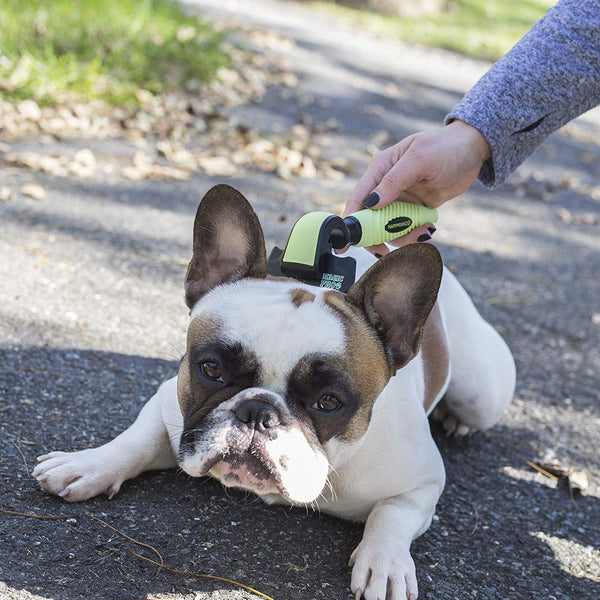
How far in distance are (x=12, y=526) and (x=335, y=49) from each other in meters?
9.53

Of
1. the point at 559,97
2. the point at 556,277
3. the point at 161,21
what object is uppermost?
the point at 559,97

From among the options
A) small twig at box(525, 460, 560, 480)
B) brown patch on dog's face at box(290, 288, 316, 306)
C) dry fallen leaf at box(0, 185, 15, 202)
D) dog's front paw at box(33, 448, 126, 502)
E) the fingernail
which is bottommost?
dry fallen leaf at box(0, 185, 15, 202)

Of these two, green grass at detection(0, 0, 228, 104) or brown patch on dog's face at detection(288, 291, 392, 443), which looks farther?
green grass at detection(0, 0, 228, 104)

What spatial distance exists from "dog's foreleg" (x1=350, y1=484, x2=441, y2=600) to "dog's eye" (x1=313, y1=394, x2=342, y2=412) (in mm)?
446

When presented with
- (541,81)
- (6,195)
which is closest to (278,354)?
(541,81)

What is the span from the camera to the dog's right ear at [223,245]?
7.75 feet

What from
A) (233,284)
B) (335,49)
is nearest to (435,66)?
(335,49)

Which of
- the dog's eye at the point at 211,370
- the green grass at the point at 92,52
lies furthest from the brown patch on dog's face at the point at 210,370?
the green grass at the point at 92,52

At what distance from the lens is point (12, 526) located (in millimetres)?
2197

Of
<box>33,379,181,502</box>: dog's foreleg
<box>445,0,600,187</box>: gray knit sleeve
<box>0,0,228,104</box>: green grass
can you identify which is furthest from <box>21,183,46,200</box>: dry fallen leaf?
<box>445,0,600,187</box>: gray knit sleeve

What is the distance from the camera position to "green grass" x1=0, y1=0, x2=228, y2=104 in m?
5.91

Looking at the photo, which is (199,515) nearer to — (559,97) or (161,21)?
(559,97)

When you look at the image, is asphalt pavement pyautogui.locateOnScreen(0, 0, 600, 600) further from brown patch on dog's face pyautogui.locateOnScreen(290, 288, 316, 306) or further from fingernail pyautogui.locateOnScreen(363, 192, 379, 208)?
fingernail pyautogui.locateOnScreen(363, 192, 379, 208)

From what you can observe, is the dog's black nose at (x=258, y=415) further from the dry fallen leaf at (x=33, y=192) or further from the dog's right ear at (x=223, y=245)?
the dry fallen leaf at (x=33, y=192)
